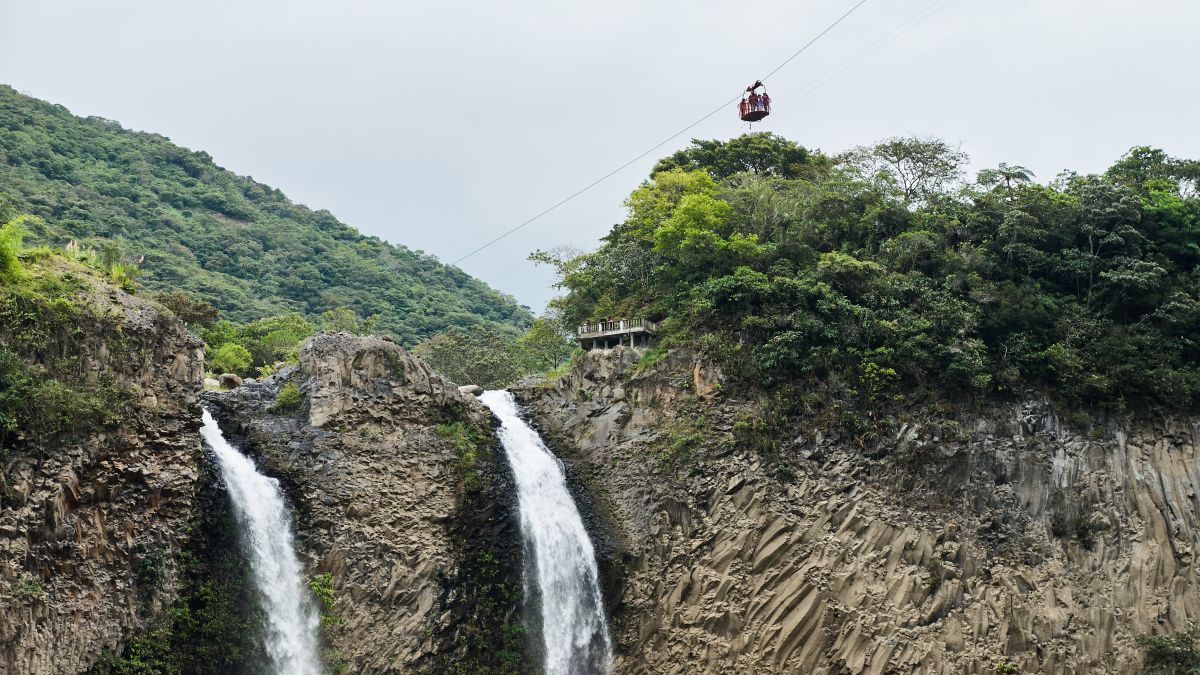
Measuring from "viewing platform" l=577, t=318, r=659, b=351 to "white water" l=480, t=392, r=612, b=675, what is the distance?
5.12 metres

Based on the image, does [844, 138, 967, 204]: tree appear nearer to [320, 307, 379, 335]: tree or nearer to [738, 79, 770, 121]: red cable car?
[738, 79, 770, 121]: red cable car

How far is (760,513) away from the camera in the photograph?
2548 cm

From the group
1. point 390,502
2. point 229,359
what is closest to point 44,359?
point 390,502

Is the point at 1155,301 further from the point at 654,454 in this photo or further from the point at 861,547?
the point at 654,454

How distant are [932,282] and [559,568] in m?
14.9

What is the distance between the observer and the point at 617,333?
30.3 m

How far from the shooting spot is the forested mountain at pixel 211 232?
51.7 m

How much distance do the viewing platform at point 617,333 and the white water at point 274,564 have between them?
1220 centimetres

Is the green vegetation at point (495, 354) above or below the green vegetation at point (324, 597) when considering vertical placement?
above

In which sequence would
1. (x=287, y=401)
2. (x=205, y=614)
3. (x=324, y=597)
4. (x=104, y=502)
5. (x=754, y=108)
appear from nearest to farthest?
(x=104, y=502)
(x=205, y=614)
(x=324, y=597)
(x=287, y=401)
(x=754, y=108)

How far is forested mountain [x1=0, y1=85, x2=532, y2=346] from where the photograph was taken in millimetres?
51706

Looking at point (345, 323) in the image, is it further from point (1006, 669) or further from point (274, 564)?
point (1006, 669)

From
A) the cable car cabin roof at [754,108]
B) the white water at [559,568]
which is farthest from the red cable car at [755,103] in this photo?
the white water at [559,568]

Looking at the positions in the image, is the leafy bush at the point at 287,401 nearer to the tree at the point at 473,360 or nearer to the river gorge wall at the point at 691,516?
the river gorge wall at the point at 691,516
